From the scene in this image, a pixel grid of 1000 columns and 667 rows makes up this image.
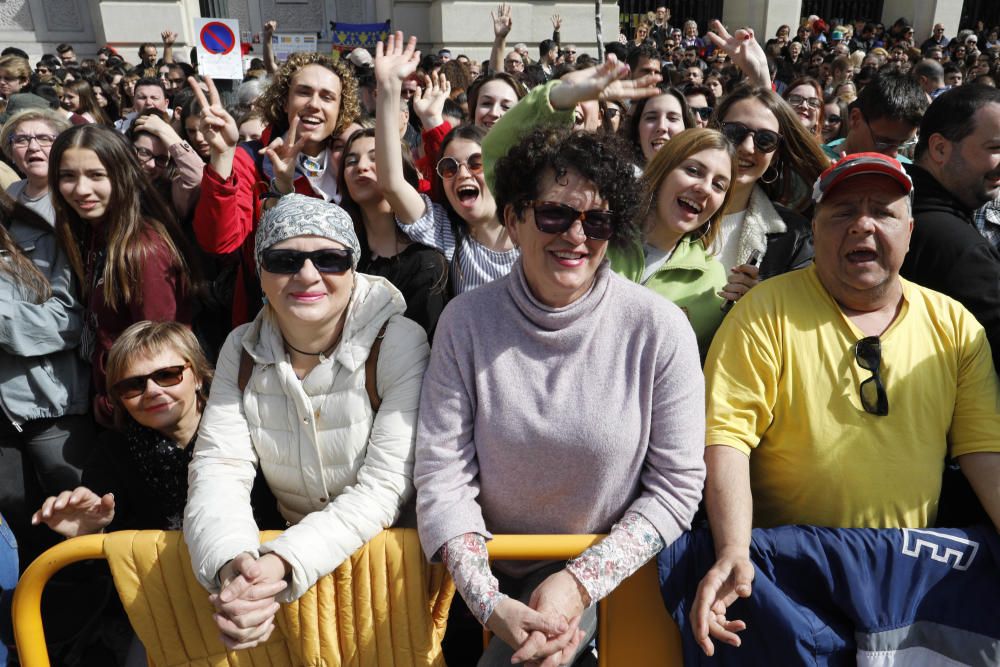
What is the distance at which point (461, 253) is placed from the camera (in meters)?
3.06

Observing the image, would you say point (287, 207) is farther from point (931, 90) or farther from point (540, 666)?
point (931, 90)

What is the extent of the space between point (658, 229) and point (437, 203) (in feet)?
3.50

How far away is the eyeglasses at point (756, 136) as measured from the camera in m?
3.14

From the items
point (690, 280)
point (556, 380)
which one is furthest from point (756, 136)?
point (556, 380)

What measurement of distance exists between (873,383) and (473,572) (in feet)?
4.32

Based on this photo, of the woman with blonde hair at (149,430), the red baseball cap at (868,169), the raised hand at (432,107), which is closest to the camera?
the red baseball cap at (868,169)

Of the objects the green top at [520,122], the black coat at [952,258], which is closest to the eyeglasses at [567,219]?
the green top at [520,122]

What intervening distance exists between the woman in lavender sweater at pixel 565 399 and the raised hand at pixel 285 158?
163 cm

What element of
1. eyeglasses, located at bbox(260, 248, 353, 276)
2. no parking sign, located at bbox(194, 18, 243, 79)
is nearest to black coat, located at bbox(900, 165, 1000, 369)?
eyeglasses, located at bbox(260, 248, 353, 276)

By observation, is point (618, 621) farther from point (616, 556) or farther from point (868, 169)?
point (868, 169)

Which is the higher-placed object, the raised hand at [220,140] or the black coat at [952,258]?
the raised hand at [220,140]

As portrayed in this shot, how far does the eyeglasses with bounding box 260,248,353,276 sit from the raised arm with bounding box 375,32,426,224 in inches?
30.8

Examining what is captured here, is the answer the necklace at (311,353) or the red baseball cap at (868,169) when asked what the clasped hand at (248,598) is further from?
the red baseball cap at (868,169)

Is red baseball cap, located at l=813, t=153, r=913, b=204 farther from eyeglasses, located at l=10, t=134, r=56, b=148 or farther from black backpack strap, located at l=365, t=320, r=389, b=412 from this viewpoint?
eyeglasses, located at l=10, t=134, r=56, b=148
